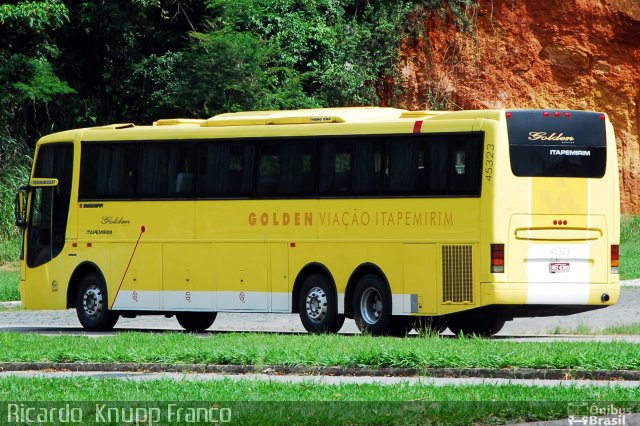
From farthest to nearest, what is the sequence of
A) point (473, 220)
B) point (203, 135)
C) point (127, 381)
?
point (203, 135) < point (473, 220) < point (127, 381)

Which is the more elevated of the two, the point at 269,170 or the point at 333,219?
the point at 269,170

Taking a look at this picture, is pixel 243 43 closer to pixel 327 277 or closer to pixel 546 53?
pixel 546 53

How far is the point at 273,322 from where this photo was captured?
28141 mm

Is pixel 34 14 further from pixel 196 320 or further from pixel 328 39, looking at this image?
pixel 196 320

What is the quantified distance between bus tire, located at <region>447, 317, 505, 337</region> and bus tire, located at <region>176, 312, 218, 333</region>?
15.5 ft

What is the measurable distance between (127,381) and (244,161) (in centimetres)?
1001

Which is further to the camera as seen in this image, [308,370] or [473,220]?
[473,220]

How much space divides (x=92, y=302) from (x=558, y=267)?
341 inches

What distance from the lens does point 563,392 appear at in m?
13.1

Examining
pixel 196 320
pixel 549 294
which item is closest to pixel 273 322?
pixel 196 320

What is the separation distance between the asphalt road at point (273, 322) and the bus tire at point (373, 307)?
2.35 metres

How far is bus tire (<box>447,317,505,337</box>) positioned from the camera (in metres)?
24.0

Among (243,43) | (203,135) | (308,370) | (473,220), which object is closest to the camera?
(308,370)

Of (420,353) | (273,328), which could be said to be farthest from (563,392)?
(273,328)
